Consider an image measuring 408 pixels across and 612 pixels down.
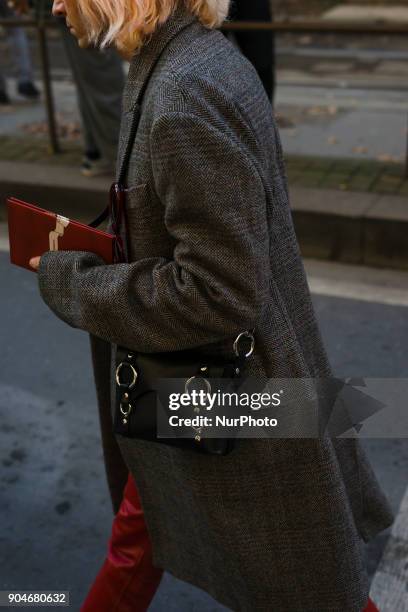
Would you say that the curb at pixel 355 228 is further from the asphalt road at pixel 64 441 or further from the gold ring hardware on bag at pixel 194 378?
the gold ring hardware on bag at pixel 194 378

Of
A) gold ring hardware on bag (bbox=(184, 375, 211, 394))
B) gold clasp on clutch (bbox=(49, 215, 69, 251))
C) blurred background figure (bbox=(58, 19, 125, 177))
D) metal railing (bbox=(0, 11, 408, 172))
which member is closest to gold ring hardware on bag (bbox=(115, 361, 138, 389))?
gold ring hardware on bag (bbox=(184, 375, 211, 394))

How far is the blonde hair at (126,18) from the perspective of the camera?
5.24ft

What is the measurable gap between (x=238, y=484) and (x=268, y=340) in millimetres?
319

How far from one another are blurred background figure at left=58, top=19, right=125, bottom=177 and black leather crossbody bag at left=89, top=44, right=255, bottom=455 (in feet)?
13.5

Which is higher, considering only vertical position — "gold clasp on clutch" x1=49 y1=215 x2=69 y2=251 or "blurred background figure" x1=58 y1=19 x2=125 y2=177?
"gold clasp on clutch" x1=49 y1=215 x2=69 y2=251

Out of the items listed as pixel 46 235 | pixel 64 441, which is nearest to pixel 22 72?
pixel 64 441

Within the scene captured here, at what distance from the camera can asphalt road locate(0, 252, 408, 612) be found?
2.78 metres

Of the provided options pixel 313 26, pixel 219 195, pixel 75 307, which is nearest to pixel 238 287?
pixel 219 195

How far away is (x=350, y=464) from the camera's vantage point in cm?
203

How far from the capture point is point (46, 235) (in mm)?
1849

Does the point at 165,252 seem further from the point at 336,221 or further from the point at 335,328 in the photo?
the point at 336,221

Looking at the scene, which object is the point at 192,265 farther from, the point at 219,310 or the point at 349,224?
the point at 349,224

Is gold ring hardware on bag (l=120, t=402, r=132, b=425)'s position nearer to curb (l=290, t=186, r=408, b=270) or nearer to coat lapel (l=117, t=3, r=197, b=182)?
coat lapel (l=117, t=3, r=197, b=182)

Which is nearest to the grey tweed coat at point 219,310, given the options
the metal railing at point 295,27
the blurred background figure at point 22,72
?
the metal railing at point 295,27
